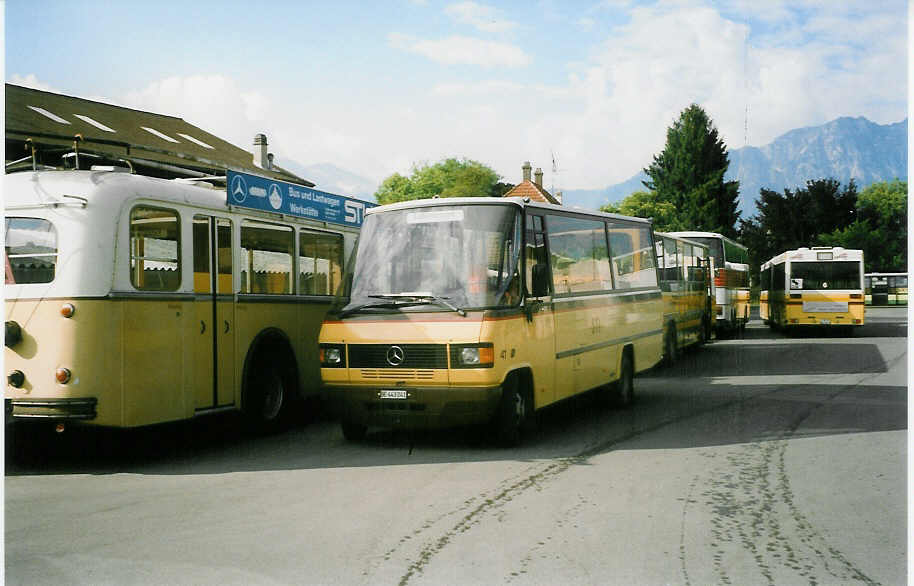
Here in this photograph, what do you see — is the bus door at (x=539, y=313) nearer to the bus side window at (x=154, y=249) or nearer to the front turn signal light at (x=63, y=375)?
the bus side window at (x=154, y=249)

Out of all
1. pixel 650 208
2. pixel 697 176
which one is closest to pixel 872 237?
pixel 650 208

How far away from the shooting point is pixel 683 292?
22484mm

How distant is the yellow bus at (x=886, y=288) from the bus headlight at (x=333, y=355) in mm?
66207

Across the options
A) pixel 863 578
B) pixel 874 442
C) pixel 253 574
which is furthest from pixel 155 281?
pixel 874 442

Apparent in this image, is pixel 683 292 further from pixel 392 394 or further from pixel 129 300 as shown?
pixel 129 300

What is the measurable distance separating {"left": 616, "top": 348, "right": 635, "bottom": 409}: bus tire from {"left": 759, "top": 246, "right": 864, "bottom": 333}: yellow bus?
20.0 m

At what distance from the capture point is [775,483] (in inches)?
314

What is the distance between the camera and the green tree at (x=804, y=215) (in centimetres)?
7456

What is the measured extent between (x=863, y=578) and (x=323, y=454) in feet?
18.7

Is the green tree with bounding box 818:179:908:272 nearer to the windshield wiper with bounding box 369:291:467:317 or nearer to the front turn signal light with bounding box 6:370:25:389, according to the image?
the windshield wiper with bounding box 369:291:467:317

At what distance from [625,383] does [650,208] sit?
71834mm

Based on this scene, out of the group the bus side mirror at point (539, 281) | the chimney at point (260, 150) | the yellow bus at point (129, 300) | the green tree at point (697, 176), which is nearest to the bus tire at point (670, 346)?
the bus side mirror at point (539, 281)

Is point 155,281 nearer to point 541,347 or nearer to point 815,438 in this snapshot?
point 541,347

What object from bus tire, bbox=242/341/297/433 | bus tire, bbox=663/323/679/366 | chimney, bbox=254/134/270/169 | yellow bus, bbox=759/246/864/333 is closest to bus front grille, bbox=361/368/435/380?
bus tire, bbox=242/341/297/433
